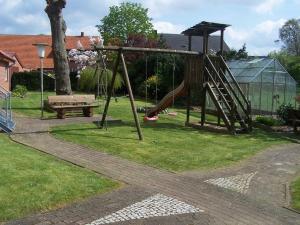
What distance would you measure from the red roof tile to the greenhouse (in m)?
26.9

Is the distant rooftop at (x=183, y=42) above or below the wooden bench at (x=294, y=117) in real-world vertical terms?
above

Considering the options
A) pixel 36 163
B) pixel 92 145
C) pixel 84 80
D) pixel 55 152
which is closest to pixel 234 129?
pixel 92 145

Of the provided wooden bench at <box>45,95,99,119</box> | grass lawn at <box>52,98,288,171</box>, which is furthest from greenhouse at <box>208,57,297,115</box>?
wooden bench at <box>45,95,99,119</box>

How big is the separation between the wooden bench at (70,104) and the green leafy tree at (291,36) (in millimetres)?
77283

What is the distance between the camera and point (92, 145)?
14125mm

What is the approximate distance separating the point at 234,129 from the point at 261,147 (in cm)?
274

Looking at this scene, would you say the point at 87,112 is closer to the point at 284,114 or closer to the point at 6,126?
the point at 6,126

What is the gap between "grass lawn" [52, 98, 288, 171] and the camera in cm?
1276

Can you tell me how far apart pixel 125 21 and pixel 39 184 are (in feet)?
226

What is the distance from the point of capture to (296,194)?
32.7 ft

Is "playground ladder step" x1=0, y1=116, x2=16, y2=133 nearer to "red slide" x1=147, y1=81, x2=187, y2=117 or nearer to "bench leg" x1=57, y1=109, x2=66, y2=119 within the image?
"bench leg" x1=57, y1=109, x2=66, y2=119

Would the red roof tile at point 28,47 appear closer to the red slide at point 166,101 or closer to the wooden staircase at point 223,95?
the red slide at point 166,101

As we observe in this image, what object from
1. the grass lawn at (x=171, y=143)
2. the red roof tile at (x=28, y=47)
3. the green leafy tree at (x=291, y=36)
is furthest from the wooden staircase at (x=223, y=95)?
the green leafy tree at (x=291, y=36)

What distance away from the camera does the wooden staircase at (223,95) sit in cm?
1856
